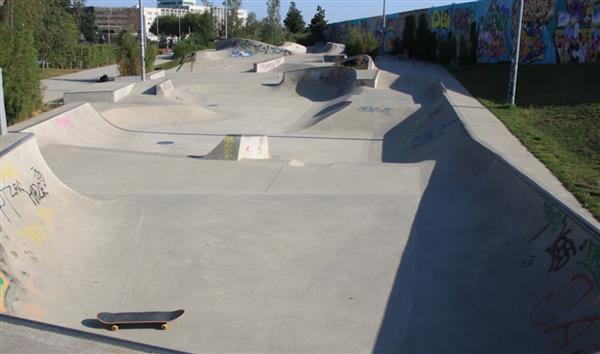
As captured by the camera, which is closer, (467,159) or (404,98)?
(467,159)

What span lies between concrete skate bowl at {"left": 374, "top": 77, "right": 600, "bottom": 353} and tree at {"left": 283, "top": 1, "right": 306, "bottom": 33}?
88204mm

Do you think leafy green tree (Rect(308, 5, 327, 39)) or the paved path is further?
leafy green tree (Rect(308, 5, 327, 39))

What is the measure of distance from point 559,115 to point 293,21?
276 ft

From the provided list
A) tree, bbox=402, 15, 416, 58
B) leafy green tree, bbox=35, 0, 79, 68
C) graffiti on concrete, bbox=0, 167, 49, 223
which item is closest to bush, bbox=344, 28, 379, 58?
tree, bbox=402, 15, 416, 58

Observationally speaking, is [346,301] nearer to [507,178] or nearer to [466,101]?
[507,178]

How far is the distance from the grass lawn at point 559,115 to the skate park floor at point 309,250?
43 cm

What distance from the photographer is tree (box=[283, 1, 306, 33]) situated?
9381 cm

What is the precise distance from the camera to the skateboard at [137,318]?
16.6ft

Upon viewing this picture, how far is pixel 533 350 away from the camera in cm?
459

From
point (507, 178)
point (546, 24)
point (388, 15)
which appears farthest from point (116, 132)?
point (388, 15)

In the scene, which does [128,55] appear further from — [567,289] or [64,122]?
[567,289]

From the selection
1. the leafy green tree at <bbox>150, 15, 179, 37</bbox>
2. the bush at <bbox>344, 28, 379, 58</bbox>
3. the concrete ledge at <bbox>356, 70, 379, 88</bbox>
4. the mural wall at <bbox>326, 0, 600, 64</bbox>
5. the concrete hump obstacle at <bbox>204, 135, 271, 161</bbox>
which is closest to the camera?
the concrete hump obstacle at <bbox>204, 135, 271, 161</bbox>

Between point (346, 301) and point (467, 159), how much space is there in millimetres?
5671

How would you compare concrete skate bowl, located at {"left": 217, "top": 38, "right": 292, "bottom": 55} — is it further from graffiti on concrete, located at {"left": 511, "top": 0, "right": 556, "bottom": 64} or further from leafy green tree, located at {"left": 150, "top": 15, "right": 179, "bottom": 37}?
leafy green tree, located at {"left": 150, "top": 15, "right": 179, "bottom": 37}
